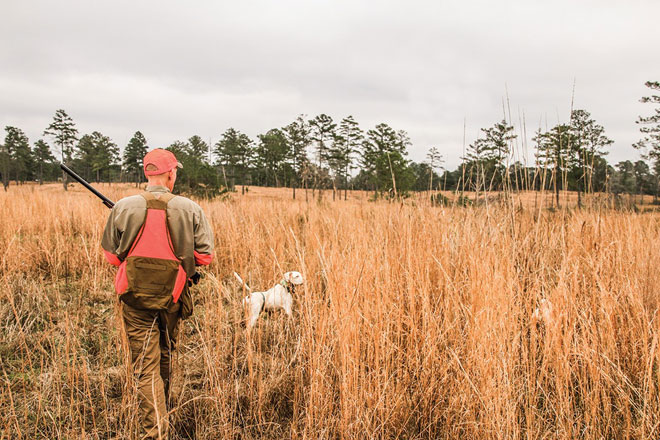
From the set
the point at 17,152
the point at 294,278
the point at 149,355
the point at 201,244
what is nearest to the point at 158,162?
the point at 201,244

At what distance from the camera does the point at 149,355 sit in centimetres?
172

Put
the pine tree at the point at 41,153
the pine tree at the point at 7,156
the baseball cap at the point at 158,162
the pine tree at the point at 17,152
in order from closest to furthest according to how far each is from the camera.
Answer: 1. the baseball cap at the point at 158,162
2. the pine tree at the point at 7,156
3. the pine tree at the point at 17,152
4. the pine tree at the point at 41,153

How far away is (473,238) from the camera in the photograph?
2301 millimetres

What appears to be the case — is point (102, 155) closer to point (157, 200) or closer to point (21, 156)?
point (21, 156)

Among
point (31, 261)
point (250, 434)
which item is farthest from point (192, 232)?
point (31, 261)

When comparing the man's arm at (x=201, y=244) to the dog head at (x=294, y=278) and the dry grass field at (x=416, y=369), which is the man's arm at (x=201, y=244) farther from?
the dog head at (x=294, y=278)

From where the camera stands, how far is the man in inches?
64.7

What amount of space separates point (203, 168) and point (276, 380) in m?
17.0

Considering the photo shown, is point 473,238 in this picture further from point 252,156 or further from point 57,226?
point 252,156

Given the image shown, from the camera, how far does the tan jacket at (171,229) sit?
1.66 meters

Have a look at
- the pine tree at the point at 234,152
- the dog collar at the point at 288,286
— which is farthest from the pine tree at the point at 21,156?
the dog collar at the point at 288,286

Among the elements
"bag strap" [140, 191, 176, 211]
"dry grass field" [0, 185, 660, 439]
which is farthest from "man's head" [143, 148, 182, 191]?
"dry grass field" [0, 185, 660, 439]

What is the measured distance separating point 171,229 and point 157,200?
17cm

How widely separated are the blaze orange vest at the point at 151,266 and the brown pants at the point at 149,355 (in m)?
0.11
